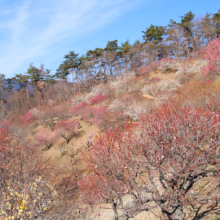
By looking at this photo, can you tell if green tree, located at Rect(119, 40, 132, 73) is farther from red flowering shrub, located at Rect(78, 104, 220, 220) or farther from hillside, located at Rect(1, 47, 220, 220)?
red flowering shrub, located at Rect(78, 104, 220, 220)

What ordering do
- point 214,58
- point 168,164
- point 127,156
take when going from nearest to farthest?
point 168,164
point 127,156
point 214,58

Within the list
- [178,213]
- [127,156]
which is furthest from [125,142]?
[178,213]

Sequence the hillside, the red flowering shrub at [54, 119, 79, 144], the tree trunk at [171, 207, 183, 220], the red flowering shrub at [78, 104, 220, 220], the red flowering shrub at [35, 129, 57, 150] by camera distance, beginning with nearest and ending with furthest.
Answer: the red flowering shrub at [78, 104, 220, 220] → the hillside → the tree trunk at [171, 207, 183, 220] → the red flowering shrub at [35, 129, 57, 150] → the red flowering shrub at [54, 119, 79, 144]

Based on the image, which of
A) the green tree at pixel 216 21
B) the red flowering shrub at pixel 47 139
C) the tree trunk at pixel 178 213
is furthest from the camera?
the green tree at pixel 216 21

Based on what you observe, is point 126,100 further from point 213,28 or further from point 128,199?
point 213,28

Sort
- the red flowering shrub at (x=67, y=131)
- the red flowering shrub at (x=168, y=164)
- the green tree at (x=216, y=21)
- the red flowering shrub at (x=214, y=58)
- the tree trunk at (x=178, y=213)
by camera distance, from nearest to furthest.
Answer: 1. the red flowering shrub at (x=168, y=164)
2. the tree trunk at (x=178, y=213)
3. the red flowering shrub at (x=214, y=58)
4. the red flowering shrub at (x=67, y=131)
5. the green tree at (x=216, y=21)

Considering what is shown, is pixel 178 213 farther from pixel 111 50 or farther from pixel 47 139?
pixel 111 50

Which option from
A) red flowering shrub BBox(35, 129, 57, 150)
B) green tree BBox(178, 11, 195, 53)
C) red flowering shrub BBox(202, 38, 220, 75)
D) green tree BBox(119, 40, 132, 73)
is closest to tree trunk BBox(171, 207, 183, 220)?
red flowering shrub BBox(35, 129, 57, 150)

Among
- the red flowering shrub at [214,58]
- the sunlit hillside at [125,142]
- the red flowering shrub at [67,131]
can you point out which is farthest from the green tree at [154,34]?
the red flowering shrub at [67,131]

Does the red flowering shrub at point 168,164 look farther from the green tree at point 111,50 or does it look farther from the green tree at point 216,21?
the green tree at point 216,21

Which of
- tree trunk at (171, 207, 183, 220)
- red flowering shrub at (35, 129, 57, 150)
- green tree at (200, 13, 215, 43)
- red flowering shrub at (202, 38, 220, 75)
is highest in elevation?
green tree at (200, 13, 215, 43)

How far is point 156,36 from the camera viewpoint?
32.5m

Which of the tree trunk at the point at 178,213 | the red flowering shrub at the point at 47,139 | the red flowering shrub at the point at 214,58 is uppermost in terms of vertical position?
the red flowering shrub at the point at 214,58

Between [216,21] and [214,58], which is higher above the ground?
[216,21]
